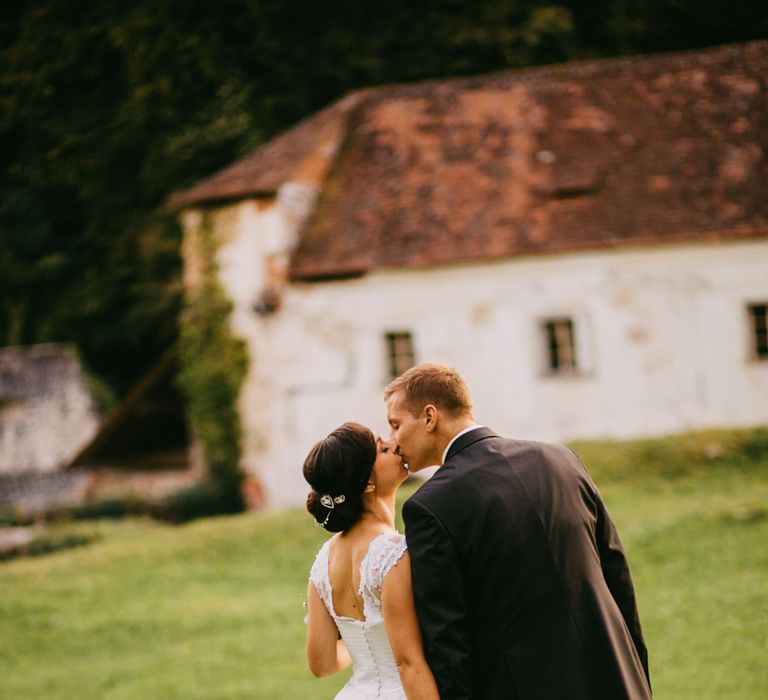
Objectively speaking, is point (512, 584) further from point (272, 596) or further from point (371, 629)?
point (272, 596)

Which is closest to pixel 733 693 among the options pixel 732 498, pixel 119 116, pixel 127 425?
pixel 732 498

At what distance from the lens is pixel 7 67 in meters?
32.6

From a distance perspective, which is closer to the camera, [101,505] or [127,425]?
[101,505]

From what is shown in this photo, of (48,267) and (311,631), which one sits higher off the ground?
(311,631)

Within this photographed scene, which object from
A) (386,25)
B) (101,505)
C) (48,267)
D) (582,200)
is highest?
(386,25)

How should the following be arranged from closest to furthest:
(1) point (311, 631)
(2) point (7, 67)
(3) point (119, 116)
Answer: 1. (1) point (311, 631)
2. (3) point (119, 116)
3. (2) point (7, 67)

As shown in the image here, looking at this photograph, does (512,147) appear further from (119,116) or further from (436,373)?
(436,373)

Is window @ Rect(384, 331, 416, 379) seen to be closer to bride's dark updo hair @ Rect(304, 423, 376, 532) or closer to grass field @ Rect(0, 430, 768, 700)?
grass field @ Rect(0, 430, 768, 700)

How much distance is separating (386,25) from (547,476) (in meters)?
29.1

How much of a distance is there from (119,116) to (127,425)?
29.7 feet

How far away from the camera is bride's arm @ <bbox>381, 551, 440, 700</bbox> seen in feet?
12.4

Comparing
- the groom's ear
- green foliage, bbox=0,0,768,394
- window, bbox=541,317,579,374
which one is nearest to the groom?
the groom's ear

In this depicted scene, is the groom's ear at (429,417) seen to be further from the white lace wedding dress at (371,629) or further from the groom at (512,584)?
the white lace wedding dress at (371,629)

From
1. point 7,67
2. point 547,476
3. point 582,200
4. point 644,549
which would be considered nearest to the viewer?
point 547,476
